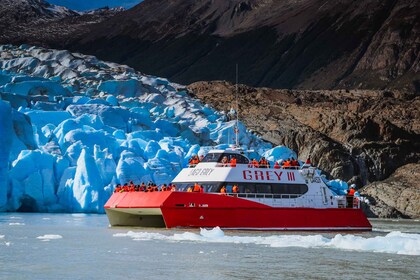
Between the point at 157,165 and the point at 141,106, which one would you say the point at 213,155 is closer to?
the point at 157,165

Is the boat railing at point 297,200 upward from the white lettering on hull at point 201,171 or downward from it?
downward

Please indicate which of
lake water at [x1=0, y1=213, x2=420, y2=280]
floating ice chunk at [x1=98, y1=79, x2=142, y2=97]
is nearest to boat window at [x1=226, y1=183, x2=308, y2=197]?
lake water at [x1=0, y1=213, x2=420, y2=280]

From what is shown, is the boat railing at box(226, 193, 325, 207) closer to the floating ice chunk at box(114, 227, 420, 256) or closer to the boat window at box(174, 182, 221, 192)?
the boat window at box(174, 182, 221, 192)

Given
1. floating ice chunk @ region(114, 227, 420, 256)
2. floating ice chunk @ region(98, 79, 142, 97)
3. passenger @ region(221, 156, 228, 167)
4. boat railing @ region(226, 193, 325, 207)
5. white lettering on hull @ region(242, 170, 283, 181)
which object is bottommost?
floating ice chunk @ region(114, 227, 420, 256)

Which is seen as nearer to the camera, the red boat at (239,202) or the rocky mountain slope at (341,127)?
the red boat at (239,202)

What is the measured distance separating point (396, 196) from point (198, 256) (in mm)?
46231

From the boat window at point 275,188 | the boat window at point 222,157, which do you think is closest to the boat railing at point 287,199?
the boat window at point 275,188

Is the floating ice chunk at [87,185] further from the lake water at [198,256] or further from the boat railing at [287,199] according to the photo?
the boat railing at [287,199]

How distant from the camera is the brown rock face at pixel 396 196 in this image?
6072 cm

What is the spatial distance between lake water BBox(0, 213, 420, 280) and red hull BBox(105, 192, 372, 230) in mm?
613

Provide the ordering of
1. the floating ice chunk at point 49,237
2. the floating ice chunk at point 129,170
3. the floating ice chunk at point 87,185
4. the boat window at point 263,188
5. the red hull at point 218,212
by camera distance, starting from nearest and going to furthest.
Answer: the floating ice chunk at point 49,237 < the red hull at point 218,212 < the boat window at point 263,188 < the floating ice chunk at point 87,185 < the floating ice chunk at point 129,170

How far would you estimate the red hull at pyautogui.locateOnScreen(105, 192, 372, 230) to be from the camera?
2922 centimetres

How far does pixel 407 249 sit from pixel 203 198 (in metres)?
8.17

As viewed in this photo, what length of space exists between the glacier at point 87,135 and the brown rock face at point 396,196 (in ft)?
26.7
